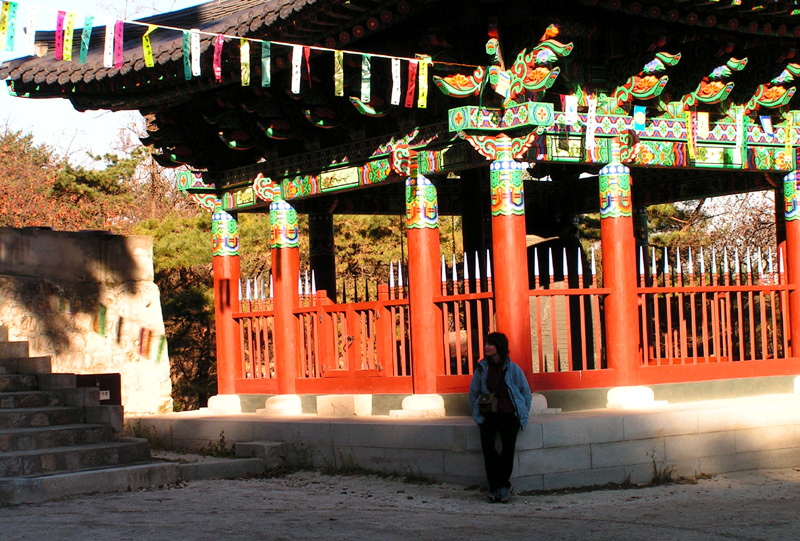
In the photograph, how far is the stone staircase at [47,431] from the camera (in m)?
8.07

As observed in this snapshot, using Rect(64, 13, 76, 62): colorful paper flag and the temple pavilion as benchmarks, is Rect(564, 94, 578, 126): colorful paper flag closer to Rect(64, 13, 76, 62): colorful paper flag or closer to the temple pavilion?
the temple pavilion

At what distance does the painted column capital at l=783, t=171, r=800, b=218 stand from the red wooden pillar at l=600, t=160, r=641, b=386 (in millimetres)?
2218

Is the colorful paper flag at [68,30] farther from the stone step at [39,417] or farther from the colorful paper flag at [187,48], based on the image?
the stone step at [39,417]

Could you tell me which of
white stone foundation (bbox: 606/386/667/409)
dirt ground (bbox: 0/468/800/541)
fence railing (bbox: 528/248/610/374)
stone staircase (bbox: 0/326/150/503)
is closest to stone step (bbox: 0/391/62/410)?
stone staircase (bbox: 0/326/150/503)

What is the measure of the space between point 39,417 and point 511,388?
13.9ft

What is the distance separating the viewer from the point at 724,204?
21.8m

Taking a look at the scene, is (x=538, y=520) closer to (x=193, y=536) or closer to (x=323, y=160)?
(x=193, y=536)

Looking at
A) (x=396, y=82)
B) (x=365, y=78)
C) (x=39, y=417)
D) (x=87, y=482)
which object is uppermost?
(x=365, y=78)

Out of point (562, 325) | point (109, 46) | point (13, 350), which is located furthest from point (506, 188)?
point (13, 350)

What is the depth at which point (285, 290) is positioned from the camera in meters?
11.2

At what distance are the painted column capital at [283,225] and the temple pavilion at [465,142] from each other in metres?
0.02

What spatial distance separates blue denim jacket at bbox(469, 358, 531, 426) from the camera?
25.3ft

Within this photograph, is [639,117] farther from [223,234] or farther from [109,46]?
[223,234]

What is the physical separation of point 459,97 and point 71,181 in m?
17.4
